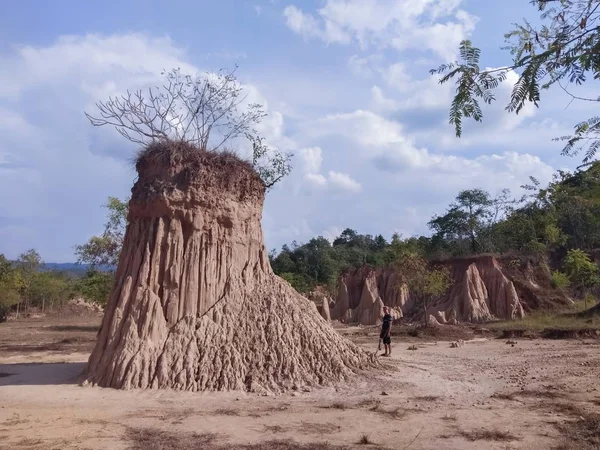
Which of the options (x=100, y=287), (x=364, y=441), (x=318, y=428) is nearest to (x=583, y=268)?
(x=100, y=287)

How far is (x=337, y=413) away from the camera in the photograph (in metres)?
10.1

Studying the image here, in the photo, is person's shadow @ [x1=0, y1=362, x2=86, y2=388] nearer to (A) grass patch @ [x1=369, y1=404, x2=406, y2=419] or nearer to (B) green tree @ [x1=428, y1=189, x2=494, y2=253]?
(A) grass patch @ [x1=369, y1=404, x2=406, y2=419]

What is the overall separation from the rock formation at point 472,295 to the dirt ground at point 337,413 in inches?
728

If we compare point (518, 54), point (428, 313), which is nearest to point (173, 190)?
point (518, 54)

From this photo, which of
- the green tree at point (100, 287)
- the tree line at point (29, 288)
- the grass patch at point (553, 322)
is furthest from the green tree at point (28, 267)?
the grass patch at point (553, 322)

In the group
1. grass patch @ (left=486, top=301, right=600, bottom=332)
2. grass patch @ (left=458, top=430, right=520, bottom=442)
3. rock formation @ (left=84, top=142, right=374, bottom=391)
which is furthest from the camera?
grass patch @ (left=486, top=301, right=600, bottom=332)

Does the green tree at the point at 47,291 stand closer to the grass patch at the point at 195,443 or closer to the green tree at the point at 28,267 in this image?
the green tree at the point at 28,267

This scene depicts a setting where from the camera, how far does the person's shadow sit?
12.6 metres

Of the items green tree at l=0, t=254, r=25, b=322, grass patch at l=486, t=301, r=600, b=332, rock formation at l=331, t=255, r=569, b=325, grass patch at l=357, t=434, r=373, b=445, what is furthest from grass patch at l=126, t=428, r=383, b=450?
green tree at l=0, t=254, r=25, b=322

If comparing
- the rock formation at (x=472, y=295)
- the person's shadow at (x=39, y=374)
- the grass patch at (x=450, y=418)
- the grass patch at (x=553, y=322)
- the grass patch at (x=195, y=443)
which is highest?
the rock formation at (x=472, y=295)

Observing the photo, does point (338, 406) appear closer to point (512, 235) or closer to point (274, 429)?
point (274, 429)

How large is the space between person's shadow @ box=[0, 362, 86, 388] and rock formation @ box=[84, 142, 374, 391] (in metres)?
0.87

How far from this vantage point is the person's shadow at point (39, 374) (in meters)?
12.6

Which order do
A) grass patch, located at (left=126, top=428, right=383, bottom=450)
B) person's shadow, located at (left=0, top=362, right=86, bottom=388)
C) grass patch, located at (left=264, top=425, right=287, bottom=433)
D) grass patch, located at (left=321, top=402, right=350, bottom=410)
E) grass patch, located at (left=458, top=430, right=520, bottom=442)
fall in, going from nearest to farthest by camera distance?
grass patch, located at (left=126, top=428, right=383, bottom=450), grass patch, located at (left=458, top=430, right=520, bottom=442), grass patch, located at (left=264, top=425, right=287, bottom=433), grass patch, located at (left=321, top=402, right=350, bottom=410), person's shadow, located at (left=0, top=362, right=86, bottom=388)
